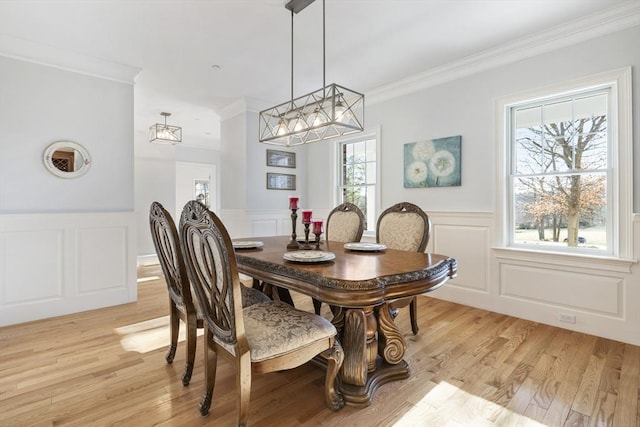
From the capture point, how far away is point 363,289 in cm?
142

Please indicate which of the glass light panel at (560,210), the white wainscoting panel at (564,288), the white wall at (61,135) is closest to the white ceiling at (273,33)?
the white wall at (61,135)

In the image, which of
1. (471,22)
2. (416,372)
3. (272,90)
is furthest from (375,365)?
(272,90)

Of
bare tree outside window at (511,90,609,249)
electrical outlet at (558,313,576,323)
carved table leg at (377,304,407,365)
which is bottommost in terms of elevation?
electrical outlet at (558,313,576,323)

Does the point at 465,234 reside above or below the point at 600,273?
above

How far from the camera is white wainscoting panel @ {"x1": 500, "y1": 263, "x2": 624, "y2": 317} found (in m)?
2.56

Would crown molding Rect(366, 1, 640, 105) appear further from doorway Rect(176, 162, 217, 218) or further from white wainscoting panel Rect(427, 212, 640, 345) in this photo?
doorway Rect(176, 162, 217, 218)

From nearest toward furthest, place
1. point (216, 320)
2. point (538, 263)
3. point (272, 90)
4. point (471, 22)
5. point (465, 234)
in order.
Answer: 1. point (216, 320)
2. point (471, 22)
3. point (538, 263)
4. point (465, 234)
5. point (272, 90)

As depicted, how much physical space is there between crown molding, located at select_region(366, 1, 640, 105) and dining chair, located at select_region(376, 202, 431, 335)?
5.71 feet

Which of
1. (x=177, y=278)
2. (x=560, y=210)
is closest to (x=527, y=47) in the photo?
(x=560, y=210)

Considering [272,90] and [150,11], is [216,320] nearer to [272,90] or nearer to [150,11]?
[150,11]

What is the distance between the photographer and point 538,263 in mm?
2938

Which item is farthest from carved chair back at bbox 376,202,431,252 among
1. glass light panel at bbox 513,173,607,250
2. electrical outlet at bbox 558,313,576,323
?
electrical outlet at bbox 558,313,576,323

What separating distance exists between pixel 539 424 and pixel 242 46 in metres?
3.46

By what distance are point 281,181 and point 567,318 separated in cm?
377
